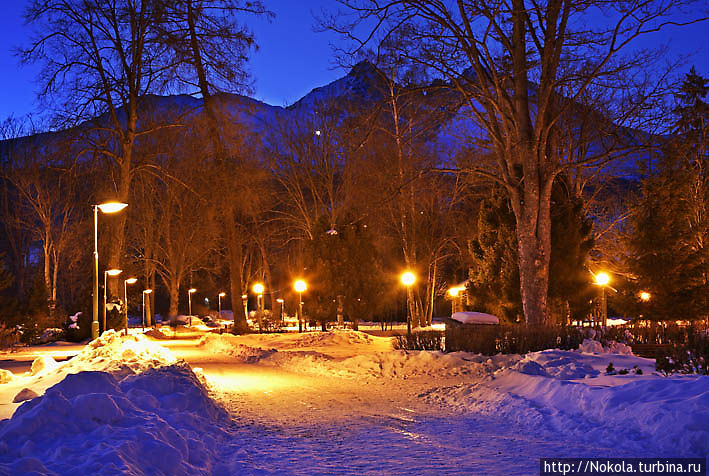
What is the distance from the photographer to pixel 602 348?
17.2 metres

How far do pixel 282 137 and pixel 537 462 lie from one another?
39990 millimetres

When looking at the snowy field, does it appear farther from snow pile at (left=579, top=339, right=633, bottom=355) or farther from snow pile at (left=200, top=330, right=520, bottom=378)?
snow pile at (left=579, top=339, right=633, bottom=355)

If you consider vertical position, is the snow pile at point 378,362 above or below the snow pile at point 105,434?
below

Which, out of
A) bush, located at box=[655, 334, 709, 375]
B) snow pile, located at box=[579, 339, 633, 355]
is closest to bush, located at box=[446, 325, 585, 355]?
snow pile, located at box=[579, 339, 633, 355]

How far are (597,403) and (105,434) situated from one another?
6.67 metres

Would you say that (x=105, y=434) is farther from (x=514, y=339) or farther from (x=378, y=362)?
(x=514, y=339)

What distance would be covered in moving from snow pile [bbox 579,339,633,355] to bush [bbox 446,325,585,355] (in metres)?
0.34

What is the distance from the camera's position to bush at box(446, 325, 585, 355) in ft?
54.7

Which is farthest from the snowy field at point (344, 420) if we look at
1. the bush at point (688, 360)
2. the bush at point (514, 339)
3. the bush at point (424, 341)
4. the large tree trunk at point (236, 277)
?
the large tree trunk at point (236, 277)

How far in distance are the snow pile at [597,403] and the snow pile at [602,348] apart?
316 cm

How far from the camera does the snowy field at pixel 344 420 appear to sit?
639 centimetres

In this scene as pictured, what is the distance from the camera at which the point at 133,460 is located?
5.91 metres

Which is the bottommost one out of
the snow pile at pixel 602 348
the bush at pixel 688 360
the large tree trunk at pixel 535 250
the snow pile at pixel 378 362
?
the snow pile at pixel 378 362

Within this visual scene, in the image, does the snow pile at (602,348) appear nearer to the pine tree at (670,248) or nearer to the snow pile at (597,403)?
the snow pile at (597,403)
